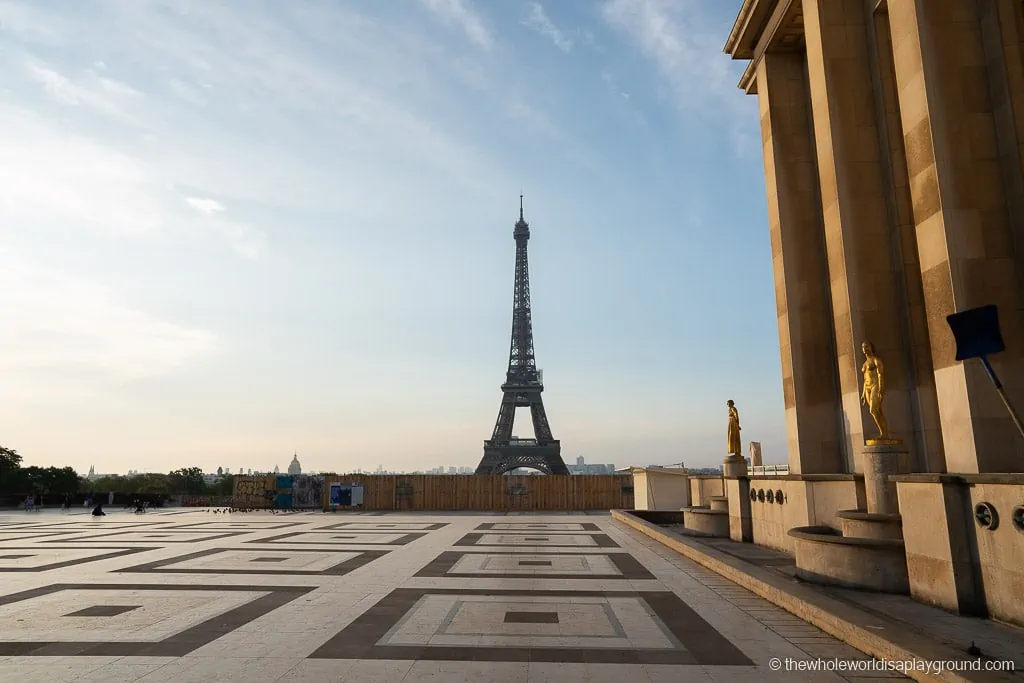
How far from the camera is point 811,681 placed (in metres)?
6.82

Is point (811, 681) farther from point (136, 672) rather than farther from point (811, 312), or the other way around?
point (811, 312)

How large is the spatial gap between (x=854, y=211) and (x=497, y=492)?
30727mm

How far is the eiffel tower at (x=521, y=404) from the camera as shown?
87125mm

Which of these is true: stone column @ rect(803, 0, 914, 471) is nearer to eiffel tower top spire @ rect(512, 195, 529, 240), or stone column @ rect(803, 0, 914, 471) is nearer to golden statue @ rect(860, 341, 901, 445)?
→ golden statue @ rect(860, 341, 901, 445)

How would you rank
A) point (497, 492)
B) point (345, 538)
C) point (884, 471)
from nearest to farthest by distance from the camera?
point (884, 471) < point (345, 538) < point (497, 492)

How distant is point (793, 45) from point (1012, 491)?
17919 millimetres

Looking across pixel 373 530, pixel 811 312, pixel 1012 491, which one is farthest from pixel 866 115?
pixel 373 530

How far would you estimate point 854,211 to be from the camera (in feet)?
53.2

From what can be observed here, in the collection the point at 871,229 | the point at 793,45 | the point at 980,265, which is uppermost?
the point at 793,45

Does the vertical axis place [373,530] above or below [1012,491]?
below

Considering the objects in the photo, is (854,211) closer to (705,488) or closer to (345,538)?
(705,488)

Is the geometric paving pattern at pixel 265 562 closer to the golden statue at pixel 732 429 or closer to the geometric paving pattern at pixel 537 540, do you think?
the geometric paving pattern at pixel 537 540

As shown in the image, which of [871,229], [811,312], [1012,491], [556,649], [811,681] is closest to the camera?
[811,681]

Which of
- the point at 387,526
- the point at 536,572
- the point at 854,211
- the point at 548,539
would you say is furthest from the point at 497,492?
the point at 854,211
